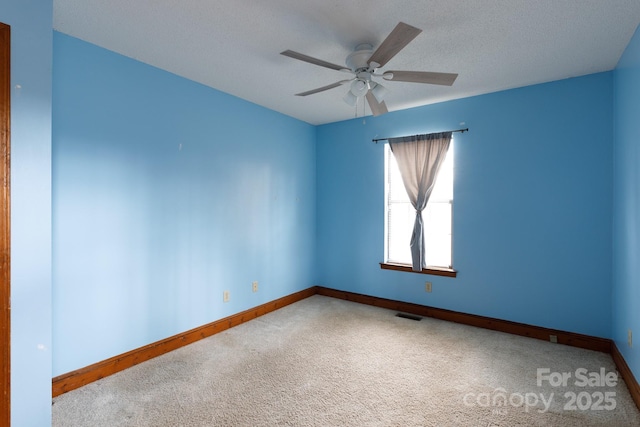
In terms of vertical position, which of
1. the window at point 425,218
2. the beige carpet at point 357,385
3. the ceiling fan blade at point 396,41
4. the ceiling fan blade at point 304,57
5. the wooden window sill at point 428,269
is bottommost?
the beige carpet at point 357,385

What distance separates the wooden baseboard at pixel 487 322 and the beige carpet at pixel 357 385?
10 cm

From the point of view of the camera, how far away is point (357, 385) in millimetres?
2352

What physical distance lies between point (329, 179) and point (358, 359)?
8.69ft

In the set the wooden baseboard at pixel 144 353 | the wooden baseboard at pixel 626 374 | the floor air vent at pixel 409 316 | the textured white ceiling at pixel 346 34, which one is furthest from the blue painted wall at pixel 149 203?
the wooden baseboard at pixel 626 374

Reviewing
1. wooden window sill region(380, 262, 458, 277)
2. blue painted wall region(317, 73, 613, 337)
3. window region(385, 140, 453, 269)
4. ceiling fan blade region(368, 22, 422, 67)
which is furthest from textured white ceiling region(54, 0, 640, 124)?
wooden window sill region(380, 262, 458, 277)

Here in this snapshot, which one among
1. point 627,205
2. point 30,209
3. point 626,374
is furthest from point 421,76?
point 626,374

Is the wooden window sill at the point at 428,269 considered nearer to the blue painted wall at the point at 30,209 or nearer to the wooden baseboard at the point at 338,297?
the wooden baseboard at the point at 338,297

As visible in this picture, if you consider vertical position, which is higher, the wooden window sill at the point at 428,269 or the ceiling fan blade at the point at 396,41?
the ceiling fan blade at the point at 396,41

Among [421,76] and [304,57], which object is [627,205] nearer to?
[421,76]

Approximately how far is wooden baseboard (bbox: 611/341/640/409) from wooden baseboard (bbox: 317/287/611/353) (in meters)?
0.17

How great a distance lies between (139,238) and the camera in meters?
2.72

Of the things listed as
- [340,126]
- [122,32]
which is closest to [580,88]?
[340,126]

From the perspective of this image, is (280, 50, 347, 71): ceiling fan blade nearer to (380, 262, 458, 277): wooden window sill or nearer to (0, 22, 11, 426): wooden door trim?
(0, 22, 11, 426): wooden door trim

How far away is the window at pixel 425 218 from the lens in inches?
149
